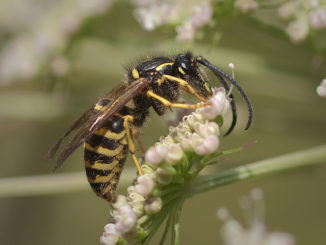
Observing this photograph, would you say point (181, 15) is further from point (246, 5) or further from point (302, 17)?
point (302, 17)

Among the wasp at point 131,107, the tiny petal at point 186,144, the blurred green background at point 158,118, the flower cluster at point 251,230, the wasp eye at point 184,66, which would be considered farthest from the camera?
the blurred green background at point 158,118

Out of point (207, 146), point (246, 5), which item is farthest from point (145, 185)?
point (246, 5)

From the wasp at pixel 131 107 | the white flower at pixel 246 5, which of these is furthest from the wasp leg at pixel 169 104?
the white flower at pixel 246 5

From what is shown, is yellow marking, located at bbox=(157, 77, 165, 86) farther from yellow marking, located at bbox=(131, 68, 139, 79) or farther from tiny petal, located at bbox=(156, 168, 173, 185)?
tiny petal, located at bbox=(156, 168, 173, 185)

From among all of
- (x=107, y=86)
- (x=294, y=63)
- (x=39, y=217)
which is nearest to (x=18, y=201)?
(x=39, y=217)

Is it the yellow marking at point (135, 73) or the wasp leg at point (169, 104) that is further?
the yellow marking at point (135, 73)

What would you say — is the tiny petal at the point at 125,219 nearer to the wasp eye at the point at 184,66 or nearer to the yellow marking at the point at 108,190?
the yellow marking at the point at 108,190
